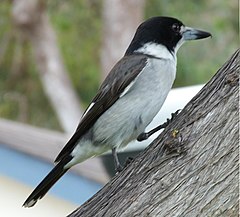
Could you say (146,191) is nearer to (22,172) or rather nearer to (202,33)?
(202,33)

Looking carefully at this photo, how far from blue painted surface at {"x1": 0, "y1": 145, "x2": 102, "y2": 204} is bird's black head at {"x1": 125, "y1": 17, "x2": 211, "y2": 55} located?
1.69 meters

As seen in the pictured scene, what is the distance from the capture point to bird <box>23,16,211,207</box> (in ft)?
10.6

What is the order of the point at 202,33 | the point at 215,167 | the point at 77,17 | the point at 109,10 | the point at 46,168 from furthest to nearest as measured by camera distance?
the point at 77,17
the point at 109,10
the point at 46,168
the point at 202,33
the point at 215,167

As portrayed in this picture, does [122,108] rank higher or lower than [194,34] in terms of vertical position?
lower

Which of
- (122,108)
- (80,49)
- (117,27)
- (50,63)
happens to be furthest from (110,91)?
(80,49)

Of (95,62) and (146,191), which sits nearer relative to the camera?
(146,191)

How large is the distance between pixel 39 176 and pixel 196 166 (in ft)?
11.1

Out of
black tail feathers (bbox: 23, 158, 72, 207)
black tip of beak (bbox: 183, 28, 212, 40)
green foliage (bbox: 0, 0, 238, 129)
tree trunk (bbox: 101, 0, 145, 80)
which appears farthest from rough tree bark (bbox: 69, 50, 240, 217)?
green foliage (bbox: 0, 0, 238, 129)

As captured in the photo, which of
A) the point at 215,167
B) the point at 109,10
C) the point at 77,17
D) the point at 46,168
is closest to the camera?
the point at 215,167

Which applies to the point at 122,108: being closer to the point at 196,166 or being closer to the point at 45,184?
the point at 45,184

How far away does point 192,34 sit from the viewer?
3.53 metres

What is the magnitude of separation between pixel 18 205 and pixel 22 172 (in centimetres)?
37

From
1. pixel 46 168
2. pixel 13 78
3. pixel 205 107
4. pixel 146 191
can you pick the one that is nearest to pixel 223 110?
pixel 205 107

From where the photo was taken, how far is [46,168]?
5.39m
